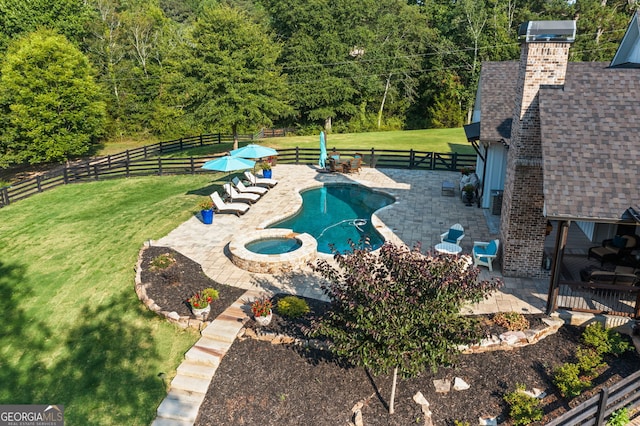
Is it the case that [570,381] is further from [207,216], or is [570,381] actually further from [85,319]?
[207,216]

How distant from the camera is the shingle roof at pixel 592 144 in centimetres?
934

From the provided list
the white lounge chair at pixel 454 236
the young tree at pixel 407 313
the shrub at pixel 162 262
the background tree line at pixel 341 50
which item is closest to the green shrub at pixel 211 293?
the shrub at pixel 162 262

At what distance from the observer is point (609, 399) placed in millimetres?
7324

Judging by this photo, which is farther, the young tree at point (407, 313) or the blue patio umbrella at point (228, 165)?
the blue patio umbrella at point (228, 165)

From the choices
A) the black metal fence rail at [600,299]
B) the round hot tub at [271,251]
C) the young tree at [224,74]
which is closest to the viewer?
the black metal fence rail at [600,299]

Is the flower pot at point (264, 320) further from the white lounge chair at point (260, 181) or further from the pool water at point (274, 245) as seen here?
the white lounge chair at point (260, 181)

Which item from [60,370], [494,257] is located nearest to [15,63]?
[60,370]

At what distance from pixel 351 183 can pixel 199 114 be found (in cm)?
1390

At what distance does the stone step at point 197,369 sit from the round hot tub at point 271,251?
411 cm

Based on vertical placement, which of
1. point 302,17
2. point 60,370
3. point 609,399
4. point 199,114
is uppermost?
point 302,17

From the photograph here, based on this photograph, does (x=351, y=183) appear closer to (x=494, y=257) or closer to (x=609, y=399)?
(x=494, y=257)

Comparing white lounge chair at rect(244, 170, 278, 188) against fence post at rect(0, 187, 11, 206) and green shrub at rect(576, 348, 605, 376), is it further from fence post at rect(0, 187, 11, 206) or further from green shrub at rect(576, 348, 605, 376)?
green shrub at rect(576, 348, 605, 376)

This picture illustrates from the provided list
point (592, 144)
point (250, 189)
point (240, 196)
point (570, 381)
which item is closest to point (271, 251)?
point (240, 196)

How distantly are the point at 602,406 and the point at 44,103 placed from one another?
1525 inches
